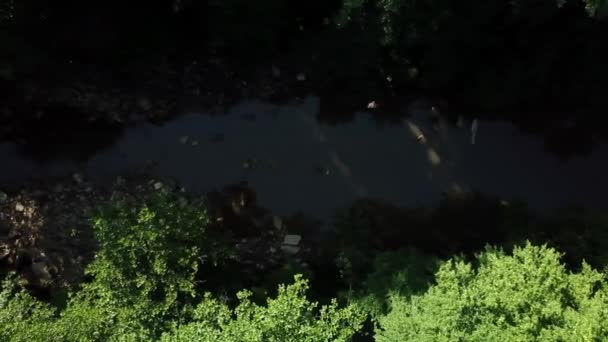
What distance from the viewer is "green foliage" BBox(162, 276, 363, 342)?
27.5 feet

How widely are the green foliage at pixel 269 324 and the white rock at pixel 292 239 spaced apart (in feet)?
12.2

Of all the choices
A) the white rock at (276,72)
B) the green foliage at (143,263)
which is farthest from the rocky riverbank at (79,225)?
the white rock at (276,72)

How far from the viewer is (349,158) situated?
13.7 meters

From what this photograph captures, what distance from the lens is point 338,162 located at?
1371 centimetres

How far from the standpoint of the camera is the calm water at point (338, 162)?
13.4 m

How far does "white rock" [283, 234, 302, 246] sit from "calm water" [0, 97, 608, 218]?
0.68m

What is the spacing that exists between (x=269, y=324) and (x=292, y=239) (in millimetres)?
4640

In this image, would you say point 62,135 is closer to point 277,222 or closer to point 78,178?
point 78,178

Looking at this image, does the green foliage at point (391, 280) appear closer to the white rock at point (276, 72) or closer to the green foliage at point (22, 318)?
the green foliage at point (22, 318)

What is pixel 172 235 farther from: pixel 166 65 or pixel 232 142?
pixel 166 65

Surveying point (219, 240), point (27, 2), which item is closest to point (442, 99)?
point (219, 240)

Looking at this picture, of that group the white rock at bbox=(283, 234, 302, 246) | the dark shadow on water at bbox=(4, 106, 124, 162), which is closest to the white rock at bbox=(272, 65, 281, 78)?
the dark shadow on water at bbox=(4, 106, 124, 162)

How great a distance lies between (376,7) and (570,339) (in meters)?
6.56

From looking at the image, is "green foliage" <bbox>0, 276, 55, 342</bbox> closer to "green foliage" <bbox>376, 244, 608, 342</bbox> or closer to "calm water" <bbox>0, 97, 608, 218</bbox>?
"calm water" <bbox>0, 97, 608, 218</bbox>
